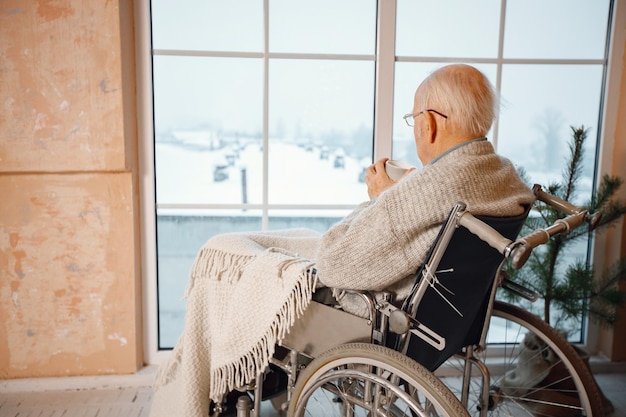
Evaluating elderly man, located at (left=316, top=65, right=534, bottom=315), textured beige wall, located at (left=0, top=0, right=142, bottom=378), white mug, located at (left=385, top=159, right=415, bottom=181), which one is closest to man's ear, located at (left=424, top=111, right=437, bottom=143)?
elderly man, located at (left=316, top=65, right=534, bottom=315)

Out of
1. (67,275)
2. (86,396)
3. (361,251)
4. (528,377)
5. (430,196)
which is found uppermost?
(430,196)

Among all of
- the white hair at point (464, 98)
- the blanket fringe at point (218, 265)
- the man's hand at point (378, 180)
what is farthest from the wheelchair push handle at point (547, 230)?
the blanket fringe at point (218, 265)

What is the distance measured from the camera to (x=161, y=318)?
7.53ft

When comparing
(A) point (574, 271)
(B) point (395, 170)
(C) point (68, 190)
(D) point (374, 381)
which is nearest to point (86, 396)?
(C) point (68, 190)

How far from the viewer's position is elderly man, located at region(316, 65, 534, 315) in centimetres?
115

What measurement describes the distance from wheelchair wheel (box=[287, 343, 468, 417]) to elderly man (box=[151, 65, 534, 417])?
0.13 meters

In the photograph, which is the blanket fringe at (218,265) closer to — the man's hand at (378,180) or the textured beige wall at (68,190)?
the man's hand at (378,180)

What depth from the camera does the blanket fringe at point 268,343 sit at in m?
1.28

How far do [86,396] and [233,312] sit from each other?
1061 millimetres

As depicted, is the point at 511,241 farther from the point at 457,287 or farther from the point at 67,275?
the point at 67,275

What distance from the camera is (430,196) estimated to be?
114 cm

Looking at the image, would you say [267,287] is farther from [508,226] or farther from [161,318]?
[161,318]

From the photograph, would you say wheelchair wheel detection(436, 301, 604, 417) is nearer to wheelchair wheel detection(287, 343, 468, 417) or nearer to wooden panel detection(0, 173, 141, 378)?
wheelchair wheel detection(287, 343, 468, 417)

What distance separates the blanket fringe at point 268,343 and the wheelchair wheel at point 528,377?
546mm
